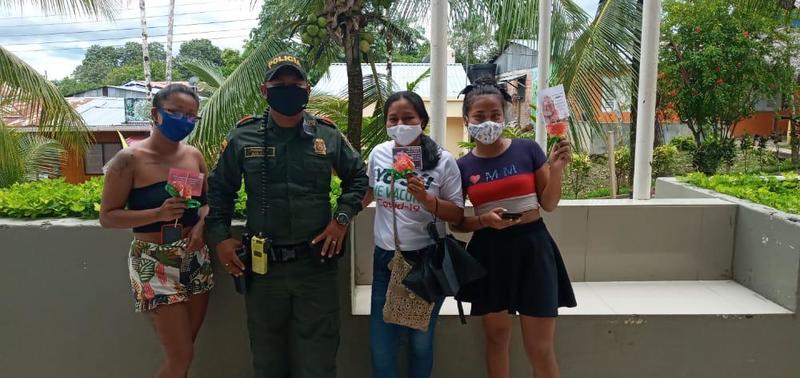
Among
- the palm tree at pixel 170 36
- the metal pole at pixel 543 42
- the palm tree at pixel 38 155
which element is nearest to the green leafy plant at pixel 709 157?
the metal pole at pixel 543 42

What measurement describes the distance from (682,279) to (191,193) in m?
3.52

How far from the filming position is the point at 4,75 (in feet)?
24.2

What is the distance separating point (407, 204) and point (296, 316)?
750mm

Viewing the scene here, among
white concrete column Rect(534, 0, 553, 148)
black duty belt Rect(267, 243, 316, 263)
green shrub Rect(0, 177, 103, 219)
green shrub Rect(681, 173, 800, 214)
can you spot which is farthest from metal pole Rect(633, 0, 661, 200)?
green shrub Rect(0, 177, 103, 219)

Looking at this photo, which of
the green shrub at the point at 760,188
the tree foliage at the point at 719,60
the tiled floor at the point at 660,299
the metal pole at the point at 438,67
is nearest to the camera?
the tiled floor at the point at 660,299

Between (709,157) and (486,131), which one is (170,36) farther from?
(486,131)

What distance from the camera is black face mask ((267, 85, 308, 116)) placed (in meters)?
2.59

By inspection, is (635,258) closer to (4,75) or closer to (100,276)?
(100,276)

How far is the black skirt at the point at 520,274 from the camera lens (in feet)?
9.12

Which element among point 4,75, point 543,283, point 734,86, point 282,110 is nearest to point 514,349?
point 543,283

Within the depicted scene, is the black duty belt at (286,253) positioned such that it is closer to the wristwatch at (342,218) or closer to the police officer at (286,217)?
the police officer at (286,217)

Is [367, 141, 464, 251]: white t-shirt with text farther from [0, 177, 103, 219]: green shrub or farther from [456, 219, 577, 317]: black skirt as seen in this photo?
[0, 177, 103, 219]: green shrub

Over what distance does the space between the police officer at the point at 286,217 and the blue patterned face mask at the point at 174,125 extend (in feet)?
0.63

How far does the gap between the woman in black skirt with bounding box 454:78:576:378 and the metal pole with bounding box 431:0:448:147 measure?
180cm
